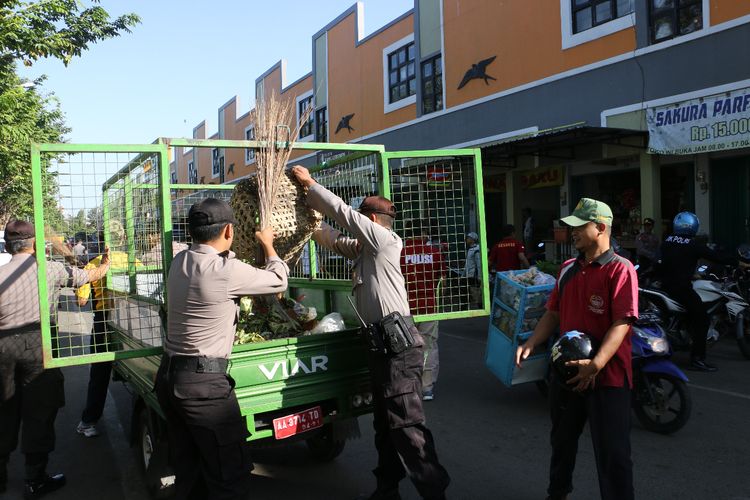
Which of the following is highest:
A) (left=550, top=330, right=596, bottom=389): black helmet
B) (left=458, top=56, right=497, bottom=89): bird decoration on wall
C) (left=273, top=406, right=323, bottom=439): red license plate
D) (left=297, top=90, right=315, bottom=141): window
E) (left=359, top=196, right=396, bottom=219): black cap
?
(left=297, top=90, right=315, bottom=141): window

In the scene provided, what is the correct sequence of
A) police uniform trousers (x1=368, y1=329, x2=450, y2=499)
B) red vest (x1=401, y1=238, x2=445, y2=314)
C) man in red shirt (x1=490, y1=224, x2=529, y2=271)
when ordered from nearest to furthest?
police uniform trousers (x1=368, y1=329, x2=450, y2=499), red vest (x1=401, y1=238, x2=445, y2=314), man in red shirt (x1=490, y1=224, x2=529, y2=271)

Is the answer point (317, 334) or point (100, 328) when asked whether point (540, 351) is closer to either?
point (317, 334)

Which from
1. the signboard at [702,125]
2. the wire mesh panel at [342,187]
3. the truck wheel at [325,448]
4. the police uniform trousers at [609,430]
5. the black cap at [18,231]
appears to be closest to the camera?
the police uniform trousers at [609,430]

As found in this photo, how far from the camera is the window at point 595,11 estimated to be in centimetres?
1172

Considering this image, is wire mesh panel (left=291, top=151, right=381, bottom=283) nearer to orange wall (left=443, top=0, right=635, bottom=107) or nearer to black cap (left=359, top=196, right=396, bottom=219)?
black cap (left=359, top=196, right=396, bottom=219)

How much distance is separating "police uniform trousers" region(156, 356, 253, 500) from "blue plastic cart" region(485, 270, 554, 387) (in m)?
2.78

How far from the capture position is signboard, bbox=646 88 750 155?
9.43 meters

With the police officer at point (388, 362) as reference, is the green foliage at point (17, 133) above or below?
above

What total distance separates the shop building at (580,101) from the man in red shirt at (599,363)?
427cm

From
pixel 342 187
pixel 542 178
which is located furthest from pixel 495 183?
pixel 342 187

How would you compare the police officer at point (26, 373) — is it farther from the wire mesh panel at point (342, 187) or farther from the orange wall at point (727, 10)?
the orange wall at point (727, 10)

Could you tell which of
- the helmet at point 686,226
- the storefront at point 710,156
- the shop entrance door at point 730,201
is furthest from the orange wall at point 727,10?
the helmet at point 686,226

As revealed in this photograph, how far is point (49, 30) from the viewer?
1084cm

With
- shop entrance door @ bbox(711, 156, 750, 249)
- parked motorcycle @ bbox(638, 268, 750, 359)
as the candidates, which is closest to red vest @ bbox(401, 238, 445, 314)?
parked motorcycle @ bbox(638, 268, 750, 359)
